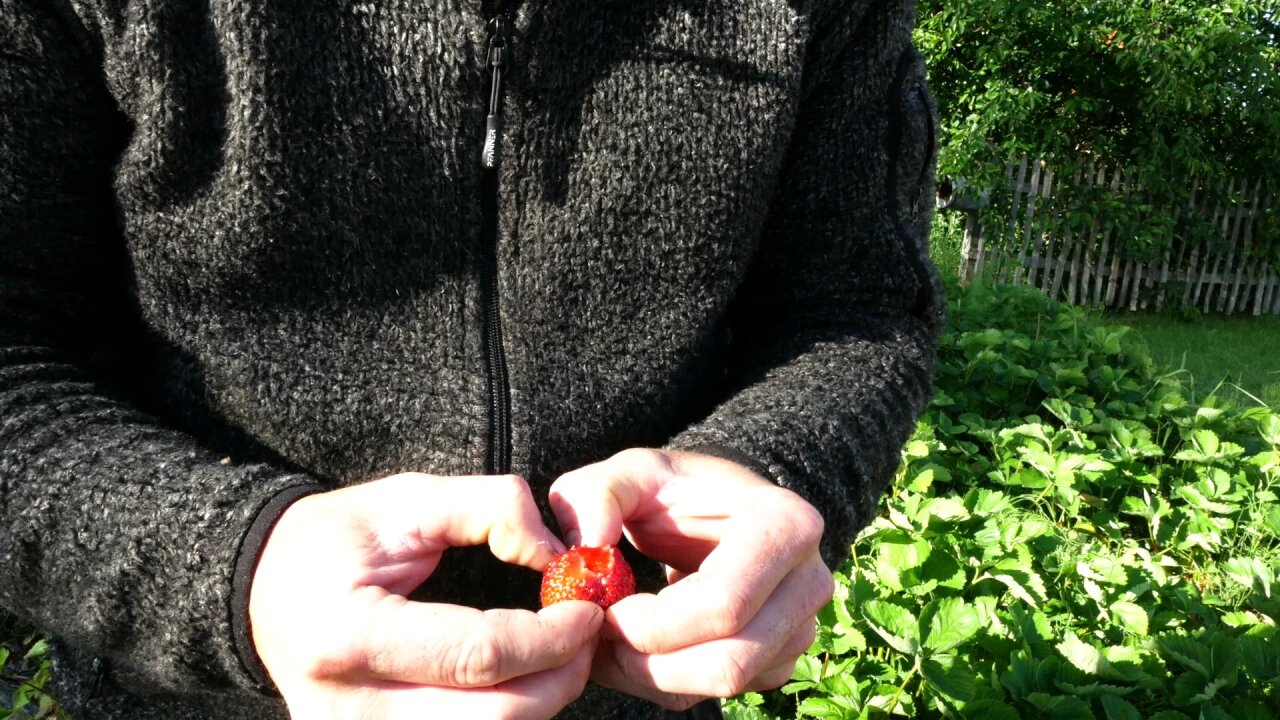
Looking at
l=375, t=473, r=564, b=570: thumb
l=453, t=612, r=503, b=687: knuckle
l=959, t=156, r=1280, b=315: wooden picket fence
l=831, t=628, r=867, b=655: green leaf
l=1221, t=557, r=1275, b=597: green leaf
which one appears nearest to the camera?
l=453, t=612, r=503, b=687: knuckle

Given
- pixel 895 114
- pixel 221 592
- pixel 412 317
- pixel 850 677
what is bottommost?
pixel 850 677

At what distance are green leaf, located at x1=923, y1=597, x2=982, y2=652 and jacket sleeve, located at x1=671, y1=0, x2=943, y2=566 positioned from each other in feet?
2.65

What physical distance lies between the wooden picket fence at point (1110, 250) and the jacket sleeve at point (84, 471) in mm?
10205

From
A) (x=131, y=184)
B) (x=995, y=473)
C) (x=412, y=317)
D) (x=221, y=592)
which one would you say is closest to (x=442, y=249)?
(x=412, y=317)

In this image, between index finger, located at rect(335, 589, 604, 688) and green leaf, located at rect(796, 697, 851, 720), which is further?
green leaf, located at rect(796, 697, 851, 720)

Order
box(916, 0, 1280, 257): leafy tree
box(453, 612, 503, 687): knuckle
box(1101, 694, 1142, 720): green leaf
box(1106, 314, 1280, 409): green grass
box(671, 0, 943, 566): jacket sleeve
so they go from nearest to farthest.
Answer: box(453, 612, 503, 687): knuckle → box(671, 0, 943, 566): jacket sleeve → box(1101, 694, 1142, 720): green leaf → box(1106, 314, 1280, 409): green grass → box(916, 0, 1280, 257): leafy tree

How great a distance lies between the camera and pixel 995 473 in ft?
11.0

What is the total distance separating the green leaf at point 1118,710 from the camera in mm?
1929

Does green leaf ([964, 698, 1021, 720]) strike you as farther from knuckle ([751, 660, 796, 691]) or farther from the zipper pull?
the zipper pull

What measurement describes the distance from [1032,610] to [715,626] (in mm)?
1820

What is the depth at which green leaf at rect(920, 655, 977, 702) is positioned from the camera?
1.94 m

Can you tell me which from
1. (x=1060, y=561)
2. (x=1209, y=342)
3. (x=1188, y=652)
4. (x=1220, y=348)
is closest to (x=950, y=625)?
(x=1188, y=652)

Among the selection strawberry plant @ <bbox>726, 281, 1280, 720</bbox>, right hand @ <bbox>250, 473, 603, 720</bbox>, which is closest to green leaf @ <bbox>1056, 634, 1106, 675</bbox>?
strawberry plant @ <bbox>726, 281, 1280, 720</bbox>

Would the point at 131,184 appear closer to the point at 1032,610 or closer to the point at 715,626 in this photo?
the point at 715,626
